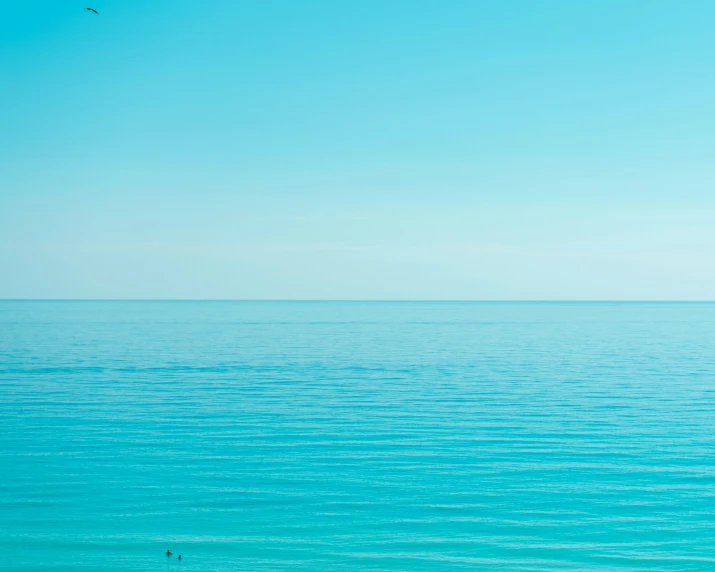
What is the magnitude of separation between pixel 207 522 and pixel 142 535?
77.1 inches

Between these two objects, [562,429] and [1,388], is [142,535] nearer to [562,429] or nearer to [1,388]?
[562,429]

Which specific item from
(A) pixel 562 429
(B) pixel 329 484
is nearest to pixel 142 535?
(B) pixel 329 484

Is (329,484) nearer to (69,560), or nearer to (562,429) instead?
(69,560)

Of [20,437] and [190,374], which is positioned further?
[190,374]

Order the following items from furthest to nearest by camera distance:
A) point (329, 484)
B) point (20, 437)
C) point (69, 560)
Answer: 1. point (20, 437)
2. point (329, 484)
3. point (69, 560)

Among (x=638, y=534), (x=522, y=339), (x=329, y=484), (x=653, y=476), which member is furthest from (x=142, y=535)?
(x=522, y=339)

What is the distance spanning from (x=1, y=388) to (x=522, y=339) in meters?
75.1

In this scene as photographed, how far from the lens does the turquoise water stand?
2030 cm

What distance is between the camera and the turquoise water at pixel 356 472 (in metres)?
20.3

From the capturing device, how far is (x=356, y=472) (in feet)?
90.1

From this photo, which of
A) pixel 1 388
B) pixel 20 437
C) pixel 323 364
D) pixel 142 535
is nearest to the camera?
pixel 142 535

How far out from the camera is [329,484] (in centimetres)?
2589

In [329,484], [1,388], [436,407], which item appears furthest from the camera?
[1,388]

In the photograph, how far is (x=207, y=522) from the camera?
22.2 metres
